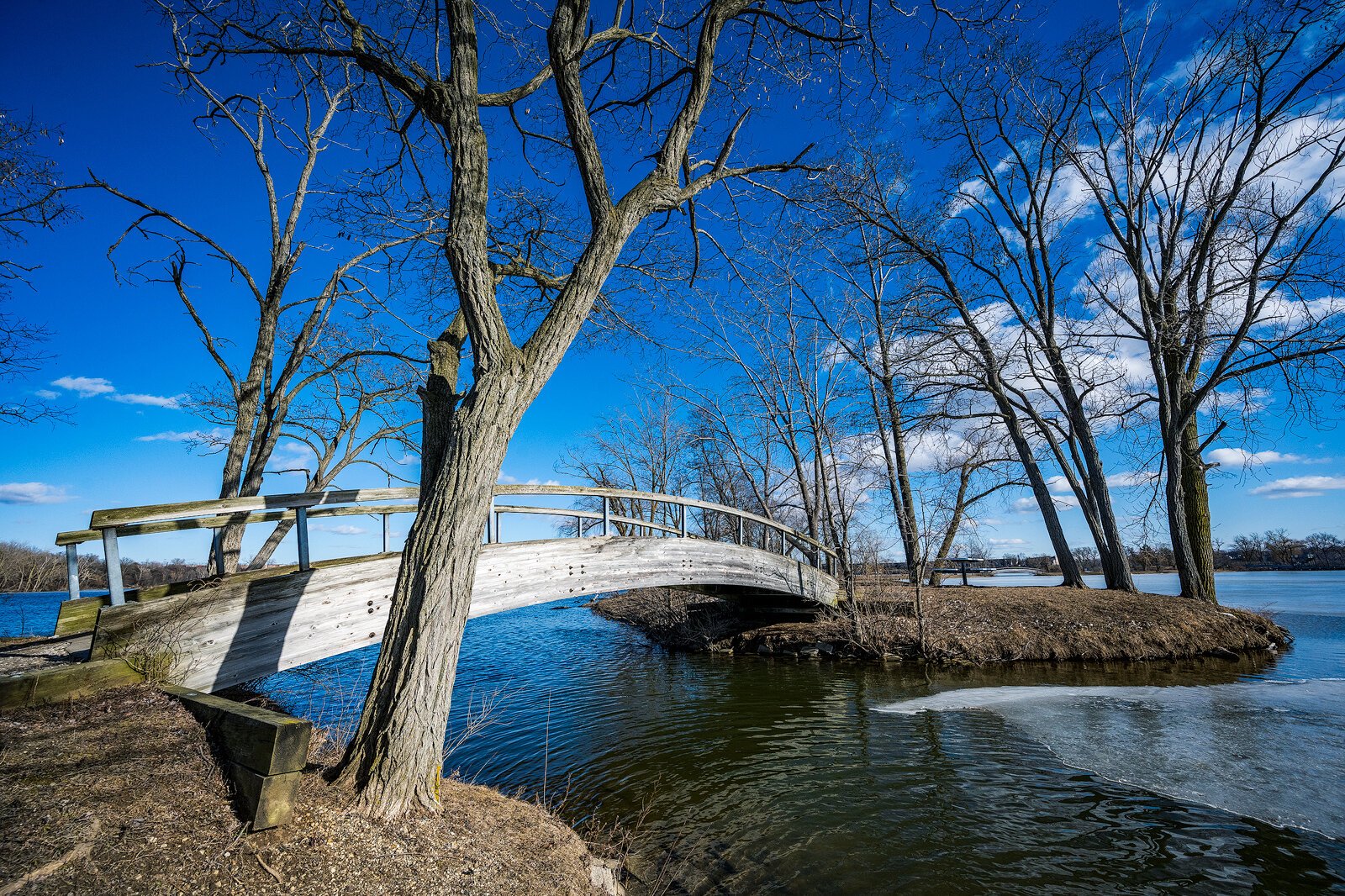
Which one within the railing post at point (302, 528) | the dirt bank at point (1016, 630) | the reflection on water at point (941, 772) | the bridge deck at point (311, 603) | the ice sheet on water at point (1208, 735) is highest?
the railing post at point (302, 528)

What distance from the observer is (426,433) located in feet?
15.6

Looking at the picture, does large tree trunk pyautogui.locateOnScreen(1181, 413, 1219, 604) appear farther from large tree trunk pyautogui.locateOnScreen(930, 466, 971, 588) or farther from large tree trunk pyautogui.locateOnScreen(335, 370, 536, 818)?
large tree trunk pyautogui.locateOnScreen(335, 370, 536, 818)

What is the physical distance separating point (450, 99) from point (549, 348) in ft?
7.41

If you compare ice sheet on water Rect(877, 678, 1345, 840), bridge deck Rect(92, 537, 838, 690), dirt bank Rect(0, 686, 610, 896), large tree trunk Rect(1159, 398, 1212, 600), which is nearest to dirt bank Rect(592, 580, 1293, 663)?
large tree trunk Rect(1159, 398, 1212, 600)

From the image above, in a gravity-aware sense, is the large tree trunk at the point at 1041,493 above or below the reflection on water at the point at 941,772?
above

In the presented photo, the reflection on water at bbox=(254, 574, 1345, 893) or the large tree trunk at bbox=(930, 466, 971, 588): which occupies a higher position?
the large tree trunk at bbox=(930, 466, 971, 588)

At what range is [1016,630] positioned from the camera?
12.7m

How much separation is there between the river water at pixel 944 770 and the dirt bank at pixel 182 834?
5.17ft

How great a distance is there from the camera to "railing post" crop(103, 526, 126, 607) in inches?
184

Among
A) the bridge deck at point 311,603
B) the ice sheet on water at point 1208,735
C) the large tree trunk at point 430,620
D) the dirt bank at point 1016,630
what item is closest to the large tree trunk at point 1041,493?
the dirt bank at point 1016,630

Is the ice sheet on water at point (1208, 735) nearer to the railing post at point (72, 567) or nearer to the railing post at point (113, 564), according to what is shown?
the railing post at point (113, 564)

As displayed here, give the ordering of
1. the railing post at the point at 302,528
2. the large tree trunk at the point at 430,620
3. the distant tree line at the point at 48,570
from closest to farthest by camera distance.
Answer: the large tree trunk at the point at 430,620 → the railing post at the point at 302,528 → the distant tree line at the point at 48,570

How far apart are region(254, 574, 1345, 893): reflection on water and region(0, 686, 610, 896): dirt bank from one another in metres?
1.67

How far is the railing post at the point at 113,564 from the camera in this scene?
468cm
